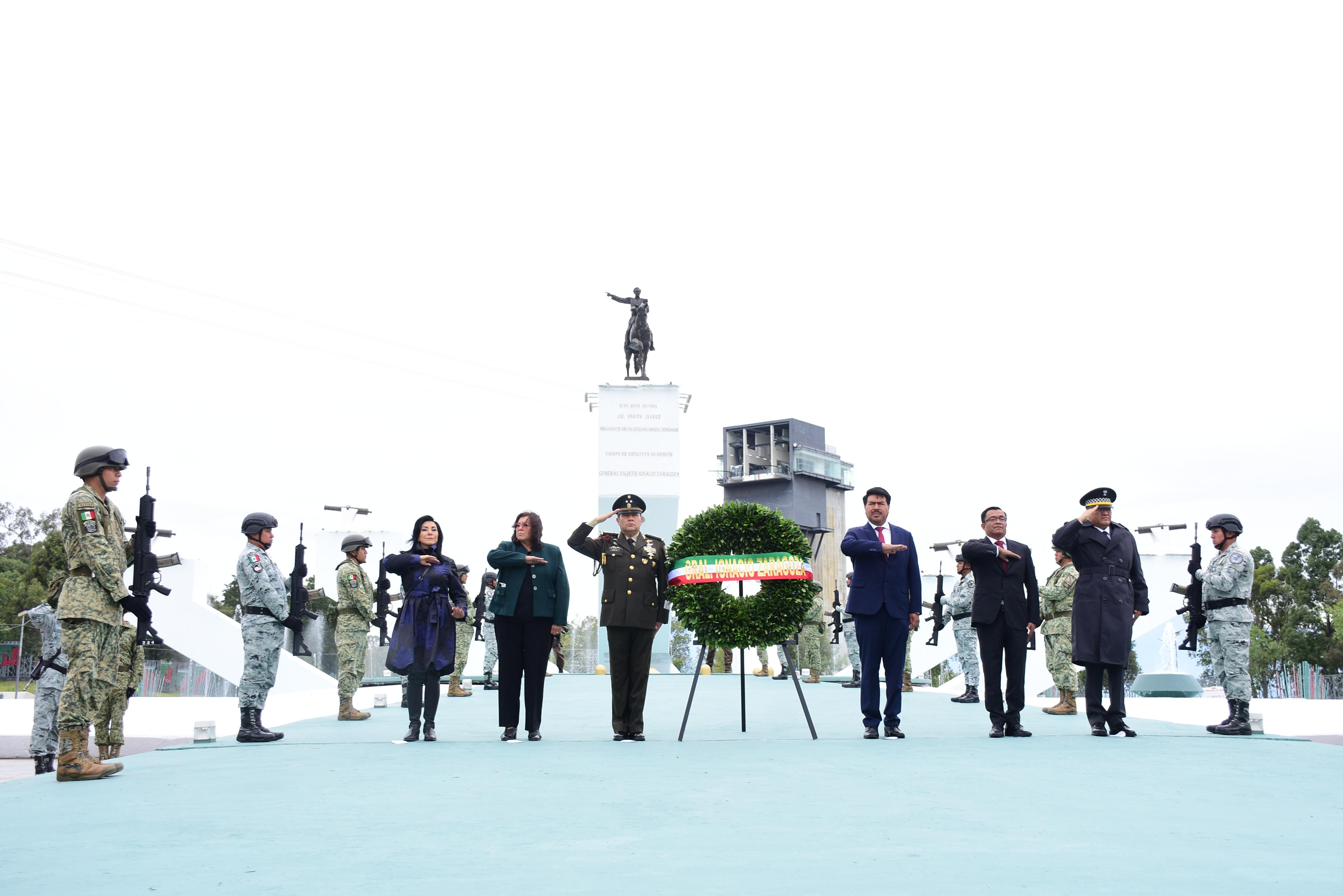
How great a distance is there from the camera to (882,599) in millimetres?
7160

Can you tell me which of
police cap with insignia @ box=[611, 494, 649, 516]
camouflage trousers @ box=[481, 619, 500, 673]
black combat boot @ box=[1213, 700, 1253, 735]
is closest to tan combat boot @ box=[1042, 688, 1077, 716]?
black combat boot @ box=[1213, 700, 1253, 735]

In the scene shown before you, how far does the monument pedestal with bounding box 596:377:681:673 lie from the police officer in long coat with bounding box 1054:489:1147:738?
17.6 metres

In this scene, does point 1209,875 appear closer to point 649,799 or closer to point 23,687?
point 649,799

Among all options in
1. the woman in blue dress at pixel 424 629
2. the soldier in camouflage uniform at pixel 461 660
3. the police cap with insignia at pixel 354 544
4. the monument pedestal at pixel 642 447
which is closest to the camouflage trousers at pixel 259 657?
the woman in blue dress at pixel 424 629

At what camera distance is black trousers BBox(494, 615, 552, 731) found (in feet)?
23.4

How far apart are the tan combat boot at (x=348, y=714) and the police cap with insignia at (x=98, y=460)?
4.43 meters

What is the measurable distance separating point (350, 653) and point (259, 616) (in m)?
2.05

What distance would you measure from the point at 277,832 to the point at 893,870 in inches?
89.4

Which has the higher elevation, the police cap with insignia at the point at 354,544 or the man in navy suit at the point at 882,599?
the police cap with insignia at the point at 354,544

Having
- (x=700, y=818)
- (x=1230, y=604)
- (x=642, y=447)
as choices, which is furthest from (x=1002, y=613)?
(x=642, y=447)

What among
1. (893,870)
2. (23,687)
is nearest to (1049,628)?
(893,870)

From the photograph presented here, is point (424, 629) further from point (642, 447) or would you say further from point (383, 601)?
point (642, 447)

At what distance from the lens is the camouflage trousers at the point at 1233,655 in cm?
750

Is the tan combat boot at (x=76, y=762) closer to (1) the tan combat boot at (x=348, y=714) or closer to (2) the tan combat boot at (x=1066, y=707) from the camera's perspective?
(1) the tan combat boot at (x=348, y=714)
